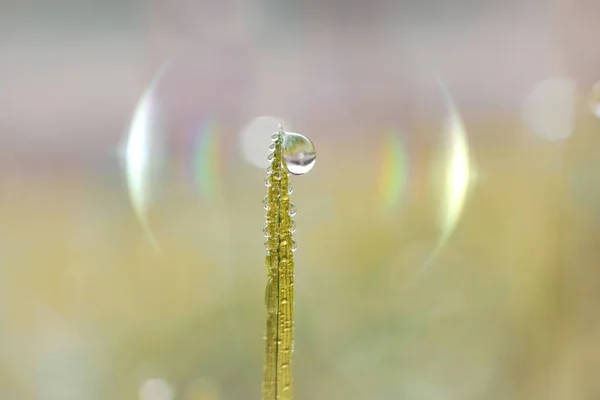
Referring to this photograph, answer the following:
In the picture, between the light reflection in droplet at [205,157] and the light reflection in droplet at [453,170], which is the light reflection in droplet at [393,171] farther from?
the light reflection in droplet at [205,157]

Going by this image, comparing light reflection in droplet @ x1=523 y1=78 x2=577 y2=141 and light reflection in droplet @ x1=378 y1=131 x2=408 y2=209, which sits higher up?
light reflection in droplet @ x1=523 y1=78 x2=577 y2=141

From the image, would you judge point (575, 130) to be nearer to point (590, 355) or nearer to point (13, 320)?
point (590, 355)

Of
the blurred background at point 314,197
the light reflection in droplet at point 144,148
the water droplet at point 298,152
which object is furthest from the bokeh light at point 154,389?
the water droplet at point 298,152

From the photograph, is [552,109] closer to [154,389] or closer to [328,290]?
[328,290]

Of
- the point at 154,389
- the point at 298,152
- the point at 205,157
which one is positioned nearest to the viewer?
the point at 298,152

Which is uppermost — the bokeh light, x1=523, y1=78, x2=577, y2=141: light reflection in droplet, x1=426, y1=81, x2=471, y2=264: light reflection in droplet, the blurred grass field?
x1=523, y1=78, x2=577, y2=141: light reflection in droplet

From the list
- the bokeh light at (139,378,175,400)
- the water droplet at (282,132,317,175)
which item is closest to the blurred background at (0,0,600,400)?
the bokeh light at (139,378,175,400)

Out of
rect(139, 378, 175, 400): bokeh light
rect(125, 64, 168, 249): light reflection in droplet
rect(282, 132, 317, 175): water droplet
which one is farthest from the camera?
rect(125, 64, 168, 249): light reflection in droplet

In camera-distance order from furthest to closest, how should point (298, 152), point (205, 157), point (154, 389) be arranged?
point (205, 157), point (154, 389), point (298, 152)

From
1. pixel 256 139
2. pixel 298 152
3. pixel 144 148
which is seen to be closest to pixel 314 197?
pixel 256 139

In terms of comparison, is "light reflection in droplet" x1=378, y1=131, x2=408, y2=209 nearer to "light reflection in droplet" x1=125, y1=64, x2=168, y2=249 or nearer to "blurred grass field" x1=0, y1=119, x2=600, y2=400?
"blurred grass field" x1=0, y1=119, x2=600, y2=400
